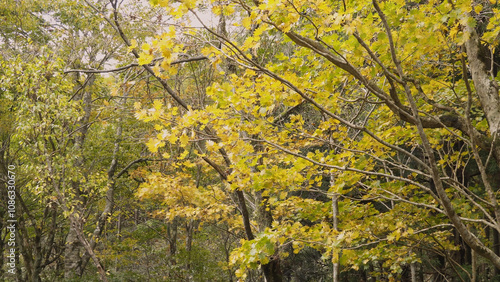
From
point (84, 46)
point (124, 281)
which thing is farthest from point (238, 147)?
point (124, 281)

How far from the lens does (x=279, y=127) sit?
6371 millimetres

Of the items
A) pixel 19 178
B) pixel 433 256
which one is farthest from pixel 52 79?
pixel 433 256

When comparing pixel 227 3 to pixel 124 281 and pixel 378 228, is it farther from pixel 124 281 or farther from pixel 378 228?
pixel 124 281

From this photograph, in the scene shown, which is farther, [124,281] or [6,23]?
[124,281]

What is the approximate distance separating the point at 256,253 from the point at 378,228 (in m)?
2.48

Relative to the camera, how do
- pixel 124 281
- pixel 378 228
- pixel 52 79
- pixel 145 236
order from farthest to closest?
pixel 145 236 < pixel 124 281 < pixel 52 79 < pixel 378 228

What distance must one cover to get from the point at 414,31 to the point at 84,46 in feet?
26.6

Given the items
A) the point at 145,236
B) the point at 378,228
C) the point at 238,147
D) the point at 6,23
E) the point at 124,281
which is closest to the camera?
the point at 238,147

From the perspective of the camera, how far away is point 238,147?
258 cm

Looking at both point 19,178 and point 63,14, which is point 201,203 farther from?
point 63,14

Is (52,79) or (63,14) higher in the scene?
(63,14)

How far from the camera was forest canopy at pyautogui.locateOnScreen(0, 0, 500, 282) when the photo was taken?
2254 millimetres

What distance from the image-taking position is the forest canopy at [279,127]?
2.25 metres

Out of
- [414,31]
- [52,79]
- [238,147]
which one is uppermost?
[52,79]
